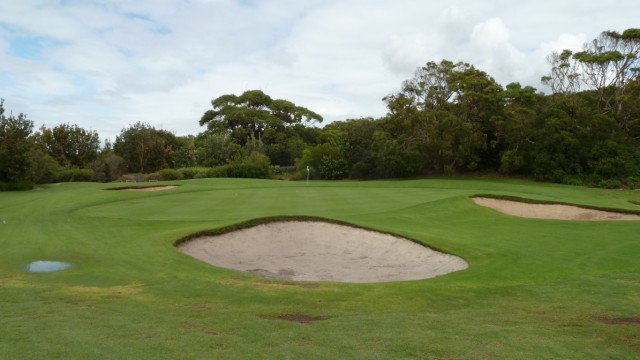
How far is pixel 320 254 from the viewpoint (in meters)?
16.9

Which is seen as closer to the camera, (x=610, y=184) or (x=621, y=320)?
(x=621, y=320)

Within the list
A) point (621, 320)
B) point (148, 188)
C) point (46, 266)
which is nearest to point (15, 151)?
point (148, 188)

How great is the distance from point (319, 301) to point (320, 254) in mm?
7299

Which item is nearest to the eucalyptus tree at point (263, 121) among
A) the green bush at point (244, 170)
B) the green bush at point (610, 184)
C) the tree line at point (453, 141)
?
the tree line at point (453, 141)

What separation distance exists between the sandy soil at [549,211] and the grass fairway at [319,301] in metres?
3.90

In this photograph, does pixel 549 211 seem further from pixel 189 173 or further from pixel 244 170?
pixel 189 173

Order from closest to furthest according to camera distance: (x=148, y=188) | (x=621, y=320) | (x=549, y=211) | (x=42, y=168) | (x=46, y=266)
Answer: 1. (x=621, y=320)
2. (x=46, y=266)
3. (x=549, y=211)
4. (x=148, y=188)
5. (x=42, y=168)

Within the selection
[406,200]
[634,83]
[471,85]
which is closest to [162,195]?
[406,200]

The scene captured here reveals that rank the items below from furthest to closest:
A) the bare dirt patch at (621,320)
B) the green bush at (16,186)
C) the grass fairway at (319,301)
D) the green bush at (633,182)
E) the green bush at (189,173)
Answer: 1. the green bush at (189,173)
2. the green bush at (16,186)
3. the green bush at (633,182)
4. the bare dirt patch at (621,320)
5. the grass fairway at (319,301)

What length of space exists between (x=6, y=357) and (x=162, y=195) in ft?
84.4

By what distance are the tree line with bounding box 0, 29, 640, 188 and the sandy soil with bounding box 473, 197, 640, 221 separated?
727 inches

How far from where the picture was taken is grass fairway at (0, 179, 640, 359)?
640cm

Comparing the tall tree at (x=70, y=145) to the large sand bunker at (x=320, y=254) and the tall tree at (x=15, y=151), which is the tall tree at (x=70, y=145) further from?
the large sand bunker at (x=320, y=254)

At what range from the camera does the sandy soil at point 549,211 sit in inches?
941
